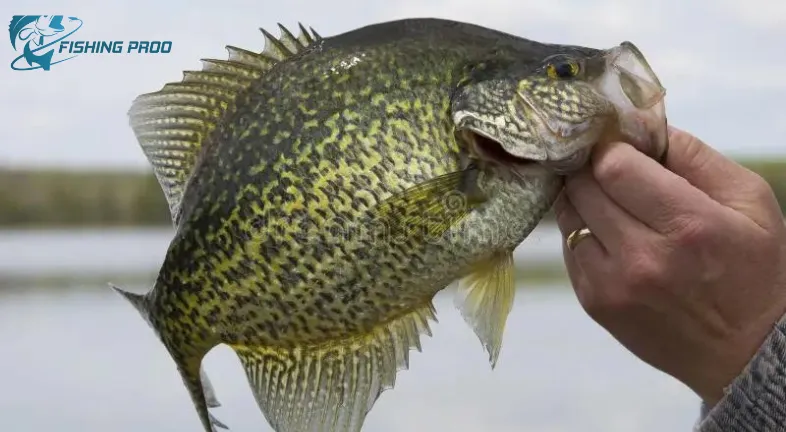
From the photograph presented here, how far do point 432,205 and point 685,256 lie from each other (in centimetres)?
51

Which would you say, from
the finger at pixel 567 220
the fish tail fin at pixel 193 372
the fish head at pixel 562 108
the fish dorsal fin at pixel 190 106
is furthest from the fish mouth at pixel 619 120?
the fish tail fin at pixel 193 372

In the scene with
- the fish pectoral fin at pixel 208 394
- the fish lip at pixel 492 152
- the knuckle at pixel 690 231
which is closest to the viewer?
the knuckle at pixel 690 231

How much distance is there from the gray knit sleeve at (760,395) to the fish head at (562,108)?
45cm


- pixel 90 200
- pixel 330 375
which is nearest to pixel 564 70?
pixel 330 375

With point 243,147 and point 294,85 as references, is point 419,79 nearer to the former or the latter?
point 294,85

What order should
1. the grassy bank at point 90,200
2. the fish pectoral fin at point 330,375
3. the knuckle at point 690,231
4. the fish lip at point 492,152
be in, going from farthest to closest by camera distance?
the grassy bank at point 90,200, the fish pectoral fin at point 330,375, the fish lip at point 492,152, the knuckle at point 690,231

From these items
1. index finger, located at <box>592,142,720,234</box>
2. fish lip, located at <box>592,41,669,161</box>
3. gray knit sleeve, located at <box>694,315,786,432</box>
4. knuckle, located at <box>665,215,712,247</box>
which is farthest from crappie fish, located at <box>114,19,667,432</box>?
gray knit sleeve, located at <box>694,315,786,432</box>

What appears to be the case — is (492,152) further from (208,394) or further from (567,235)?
(208,394)

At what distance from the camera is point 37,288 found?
11.9m

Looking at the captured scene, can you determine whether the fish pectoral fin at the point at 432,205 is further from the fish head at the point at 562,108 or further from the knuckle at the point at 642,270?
the knuckle at the point at 642,270

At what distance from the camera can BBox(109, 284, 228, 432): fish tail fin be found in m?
2.33

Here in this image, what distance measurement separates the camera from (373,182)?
2113 millimetres

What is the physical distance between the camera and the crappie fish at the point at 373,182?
2.12 m

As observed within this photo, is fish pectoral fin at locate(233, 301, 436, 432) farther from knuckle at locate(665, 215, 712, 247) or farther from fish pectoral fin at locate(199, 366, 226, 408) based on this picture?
knuckle at locate(665, 215, 712, 247)
